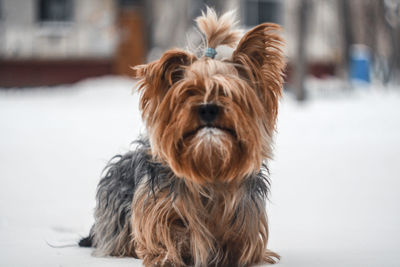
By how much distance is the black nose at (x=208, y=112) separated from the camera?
2699 mm

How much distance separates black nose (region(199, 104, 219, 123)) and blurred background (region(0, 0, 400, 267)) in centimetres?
97

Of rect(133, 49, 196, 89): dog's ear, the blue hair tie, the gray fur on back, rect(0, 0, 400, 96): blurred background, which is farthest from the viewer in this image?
rect(0, 0, 400, 96): blurred background

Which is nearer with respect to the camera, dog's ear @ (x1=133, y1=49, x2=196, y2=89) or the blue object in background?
dog's ear @ (x1=133, y1=49, x2=196, y2=89)

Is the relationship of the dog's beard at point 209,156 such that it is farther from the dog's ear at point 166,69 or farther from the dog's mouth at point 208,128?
the dog's ear at point 166,69

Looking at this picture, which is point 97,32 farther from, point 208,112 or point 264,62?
point 208,112

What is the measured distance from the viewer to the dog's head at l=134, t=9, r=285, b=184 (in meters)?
2.73

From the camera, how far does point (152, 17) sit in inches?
723

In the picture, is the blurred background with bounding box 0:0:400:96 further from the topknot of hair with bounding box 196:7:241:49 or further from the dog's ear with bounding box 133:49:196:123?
the dog's ear with bounding box 133:49:196:123

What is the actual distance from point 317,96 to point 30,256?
45.7 feet

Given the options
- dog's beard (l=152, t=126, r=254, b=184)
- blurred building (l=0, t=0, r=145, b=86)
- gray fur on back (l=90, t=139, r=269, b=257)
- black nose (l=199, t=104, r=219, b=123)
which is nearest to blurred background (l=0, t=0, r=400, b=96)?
blurred building (l=0, t=0, r=145, b=86)

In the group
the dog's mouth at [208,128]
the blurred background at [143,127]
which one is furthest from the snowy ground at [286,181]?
the dog's mouth at [208,128]

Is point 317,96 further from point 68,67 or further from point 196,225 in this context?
point 196,225

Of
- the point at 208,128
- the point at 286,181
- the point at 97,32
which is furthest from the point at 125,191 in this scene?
the point at 97,32

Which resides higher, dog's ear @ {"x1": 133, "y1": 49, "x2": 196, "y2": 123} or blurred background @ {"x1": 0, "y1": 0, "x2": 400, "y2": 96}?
blurred background @ {"x1": 0, "y1": 0, "x2": 400, "y2": 96}
